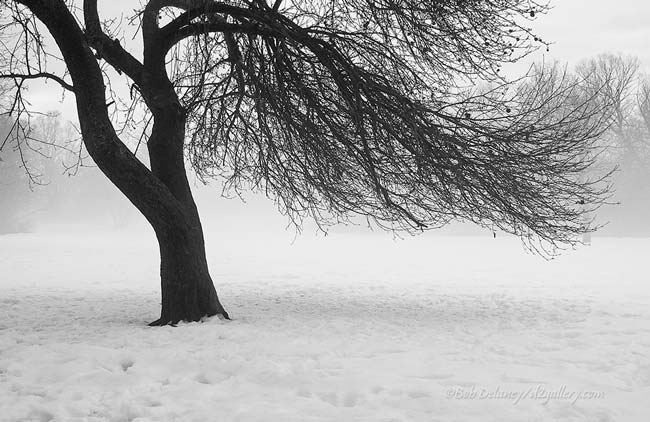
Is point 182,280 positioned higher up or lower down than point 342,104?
lower down

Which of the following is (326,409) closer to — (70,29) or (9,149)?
(70,29)

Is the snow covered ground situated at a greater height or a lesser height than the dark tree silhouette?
lesser

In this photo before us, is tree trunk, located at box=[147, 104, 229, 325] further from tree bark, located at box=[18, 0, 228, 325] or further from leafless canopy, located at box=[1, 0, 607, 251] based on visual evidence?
leafless canopy, located at box=[1, 0, 607, 251]

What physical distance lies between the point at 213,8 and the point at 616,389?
6.72 m

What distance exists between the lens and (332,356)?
576 cm

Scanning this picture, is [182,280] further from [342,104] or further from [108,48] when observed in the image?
[108,48]

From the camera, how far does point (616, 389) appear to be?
477cm

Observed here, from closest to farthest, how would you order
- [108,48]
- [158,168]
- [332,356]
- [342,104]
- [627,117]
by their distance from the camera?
[332,356] → [342,104] → [108,48] → [158,168] → [627,117]

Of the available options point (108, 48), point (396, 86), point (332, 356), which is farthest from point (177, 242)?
point (396, 86)

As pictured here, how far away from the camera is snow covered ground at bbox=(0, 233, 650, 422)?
4191mm

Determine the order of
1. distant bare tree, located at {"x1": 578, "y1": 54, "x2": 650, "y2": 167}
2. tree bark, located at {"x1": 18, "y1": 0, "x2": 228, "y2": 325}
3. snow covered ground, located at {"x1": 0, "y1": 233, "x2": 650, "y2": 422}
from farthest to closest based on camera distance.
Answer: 1. distant bare tree, located at {"x1": 578, "y1": 54, "x2": 650, "y2": 167}
2. tree bark, located at {"x1": 18, "y1": 0, "x2": 228, "y2": 325}
3. snow covered ground, located at {"x1": 0, "y1": 233, "x2": 650, "y2": 422}

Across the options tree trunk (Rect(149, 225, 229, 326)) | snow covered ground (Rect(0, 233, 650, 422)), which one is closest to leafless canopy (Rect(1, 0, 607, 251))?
tree trunk (Rect(149, 225, 229, 326))

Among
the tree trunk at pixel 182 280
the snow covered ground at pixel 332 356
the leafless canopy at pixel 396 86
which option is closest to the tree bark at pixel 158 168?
the tree trunk at pixel 182 280

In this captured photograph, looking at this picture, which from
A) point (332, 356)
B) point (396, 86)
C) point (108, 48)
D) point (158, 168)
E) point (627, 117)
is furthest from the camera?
point (627, 117)
